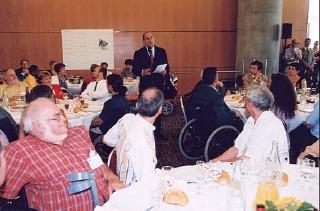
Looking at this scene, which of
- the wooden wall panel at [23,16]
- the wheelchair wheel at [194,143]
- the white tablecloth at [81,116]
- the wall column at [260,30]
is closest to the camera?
the white tablecloth at [81,116]

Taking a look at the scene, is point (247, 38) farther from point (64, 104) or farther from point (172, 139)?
point (64, 104)

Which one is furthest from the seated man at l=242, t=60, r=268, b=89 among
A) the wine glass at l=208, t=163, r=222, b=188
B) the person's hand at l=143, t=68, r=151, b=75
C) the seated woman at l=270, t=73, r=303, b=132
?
the wine glass at l=208, t=163, r=222, b=188

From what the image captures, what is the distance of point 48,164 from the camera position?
2424mm

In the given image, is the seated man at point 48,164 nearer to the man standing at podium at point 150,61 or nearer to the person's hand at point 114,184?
the person's hand at point 114,184

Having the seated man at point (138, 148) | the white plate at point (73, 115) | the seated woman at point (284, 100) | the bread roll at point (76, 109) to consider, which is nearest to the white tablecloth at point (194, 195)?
the seated man at point (138, 148)

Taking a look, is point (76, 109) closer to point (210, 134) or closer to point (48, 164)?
point (210, 134)

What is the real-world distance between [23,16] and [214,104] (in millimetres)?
7595

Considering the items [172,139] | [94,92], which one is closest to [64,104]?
[94,92]

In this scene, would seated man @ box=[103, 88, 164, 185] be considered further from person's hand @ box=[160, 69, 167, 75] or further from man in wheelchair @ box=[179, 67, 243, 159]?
person's hand @ box=[160, 69, 167, 75]

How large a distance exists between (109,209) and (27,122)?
885 mm

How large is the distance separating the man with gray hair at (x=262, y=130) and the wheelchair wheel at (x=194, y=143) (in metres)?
1.63

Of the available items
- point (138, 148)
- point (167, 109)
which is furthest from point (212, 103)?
point (167, 109)

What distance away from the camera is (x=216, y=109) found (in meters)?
4.59

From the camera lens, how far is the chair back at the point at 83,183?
2432 mm
